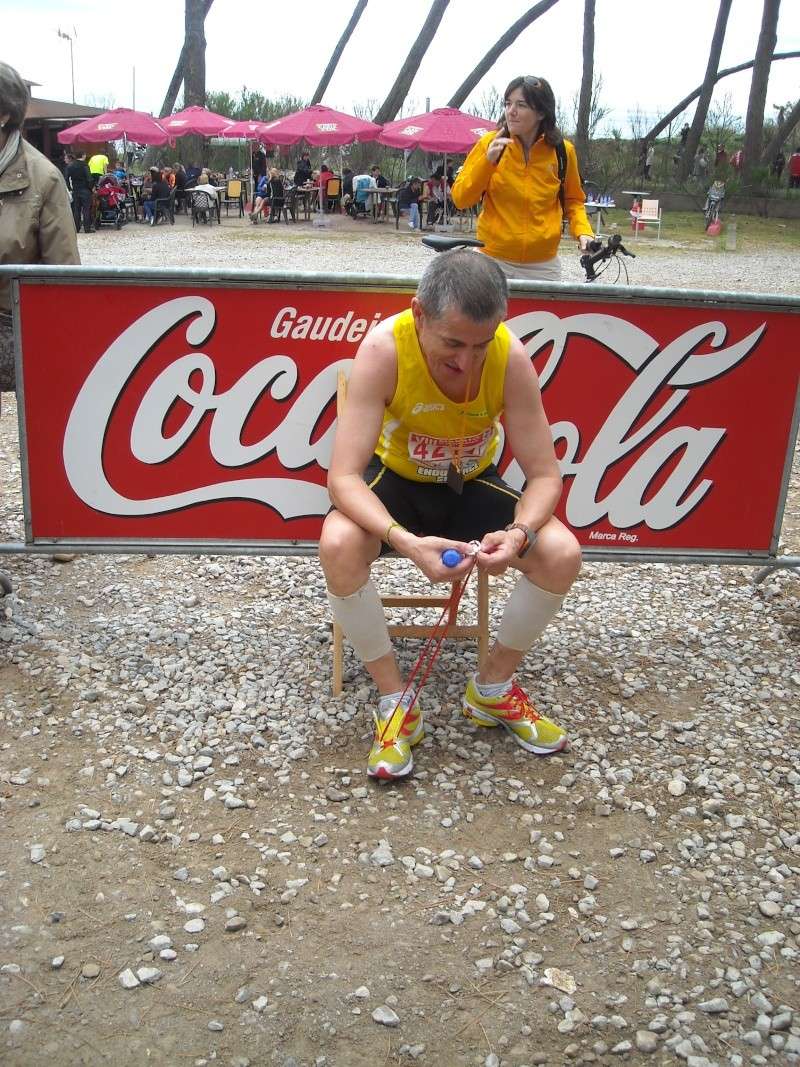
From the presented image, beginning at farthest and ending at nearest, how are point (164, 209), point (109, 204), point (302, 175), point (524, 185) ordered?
point (302, 175) → point (164, 209) → point (109, 204) → point (524, 185)

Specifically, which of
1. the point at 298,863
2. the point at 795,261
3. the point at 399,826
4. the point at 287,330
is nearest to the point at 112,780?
the point at 298,863

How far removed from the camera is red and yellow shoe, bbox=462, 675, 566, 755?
3.27 m

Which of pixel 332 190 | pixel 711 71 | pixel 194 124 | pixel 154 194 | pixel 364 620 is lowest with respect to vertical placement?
pixel 364 620

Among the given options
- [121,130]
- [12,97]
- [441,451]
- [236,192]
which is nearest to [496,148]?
[12,97]

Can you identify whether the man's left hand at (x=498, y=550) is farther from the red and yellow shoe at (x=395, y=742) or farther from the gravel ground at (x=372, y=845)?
the gravel ground at (x=372, y=845)

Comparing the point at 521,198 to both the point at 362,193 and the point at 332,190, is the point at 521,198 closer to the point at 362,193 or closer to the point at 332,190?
the point at 362,193

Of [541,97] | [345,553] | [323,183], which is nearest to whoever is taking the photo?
[345,553]

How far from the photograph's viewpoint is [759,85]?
32281 millimetres

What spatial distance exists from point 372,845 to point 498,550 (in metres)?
0.92

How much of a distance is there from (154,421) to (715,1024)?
2.67m

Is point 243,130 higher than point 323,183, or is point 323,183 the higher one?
point 243,130

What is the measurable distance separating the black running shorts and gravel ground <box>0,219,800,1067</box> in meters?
0.68

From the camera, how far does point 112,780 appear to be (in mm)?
3062

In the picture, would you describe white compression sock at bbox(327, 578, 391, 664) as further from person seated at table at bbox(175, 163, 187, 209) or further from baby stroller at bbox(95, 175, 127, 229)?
person seated at table at bbox(175, 163, 187, 209)
